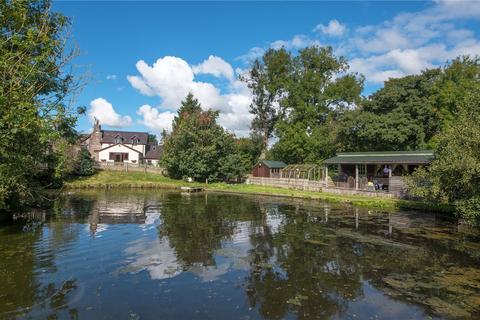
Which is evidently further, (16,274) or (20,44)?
(20,44)

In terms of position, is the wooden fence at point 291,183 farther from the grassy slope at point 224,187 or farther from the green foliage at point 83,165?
the green foliage at point 83,165

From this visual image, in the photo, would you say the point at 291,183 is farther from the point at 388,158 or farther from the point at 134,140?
the point at 134,140

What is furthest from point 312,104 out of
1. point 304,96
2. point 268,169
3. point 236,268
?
point 236,268

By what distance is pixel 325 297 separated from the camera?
1027cm

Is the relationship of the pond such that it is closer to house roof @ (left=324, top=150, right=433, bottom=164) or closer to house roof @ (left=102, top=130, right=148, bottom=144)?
house roof @ (left=324, top=150, right=433, bottom=164)

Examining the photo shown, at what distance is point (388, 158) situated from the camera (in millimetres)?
36312

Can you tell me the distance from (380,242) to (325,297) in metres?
8.05

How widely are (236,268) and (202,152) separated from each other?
3618 cm

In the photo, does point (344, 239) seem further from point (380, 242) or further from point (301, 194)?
point (301, 194)

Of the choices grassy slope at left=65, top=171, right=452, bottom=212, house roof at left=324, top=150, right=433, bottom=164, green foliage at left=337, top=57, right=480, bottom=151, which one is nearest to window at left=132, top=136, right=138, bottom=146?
grassy slope at left=65, top=171, right=452, bottom=212

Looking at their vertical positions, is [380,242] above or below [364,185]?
below

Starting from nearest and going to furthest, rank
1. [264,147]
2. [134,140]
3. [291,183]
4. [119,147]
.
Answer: [291,183]
[264,147]
[119,147]
[134,140]

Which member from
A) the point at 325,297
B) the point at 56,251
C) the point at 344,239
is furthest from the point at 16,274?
the point at 344,239

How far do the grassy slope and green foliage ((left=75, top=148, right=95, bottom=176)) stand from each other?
1.11 metres
